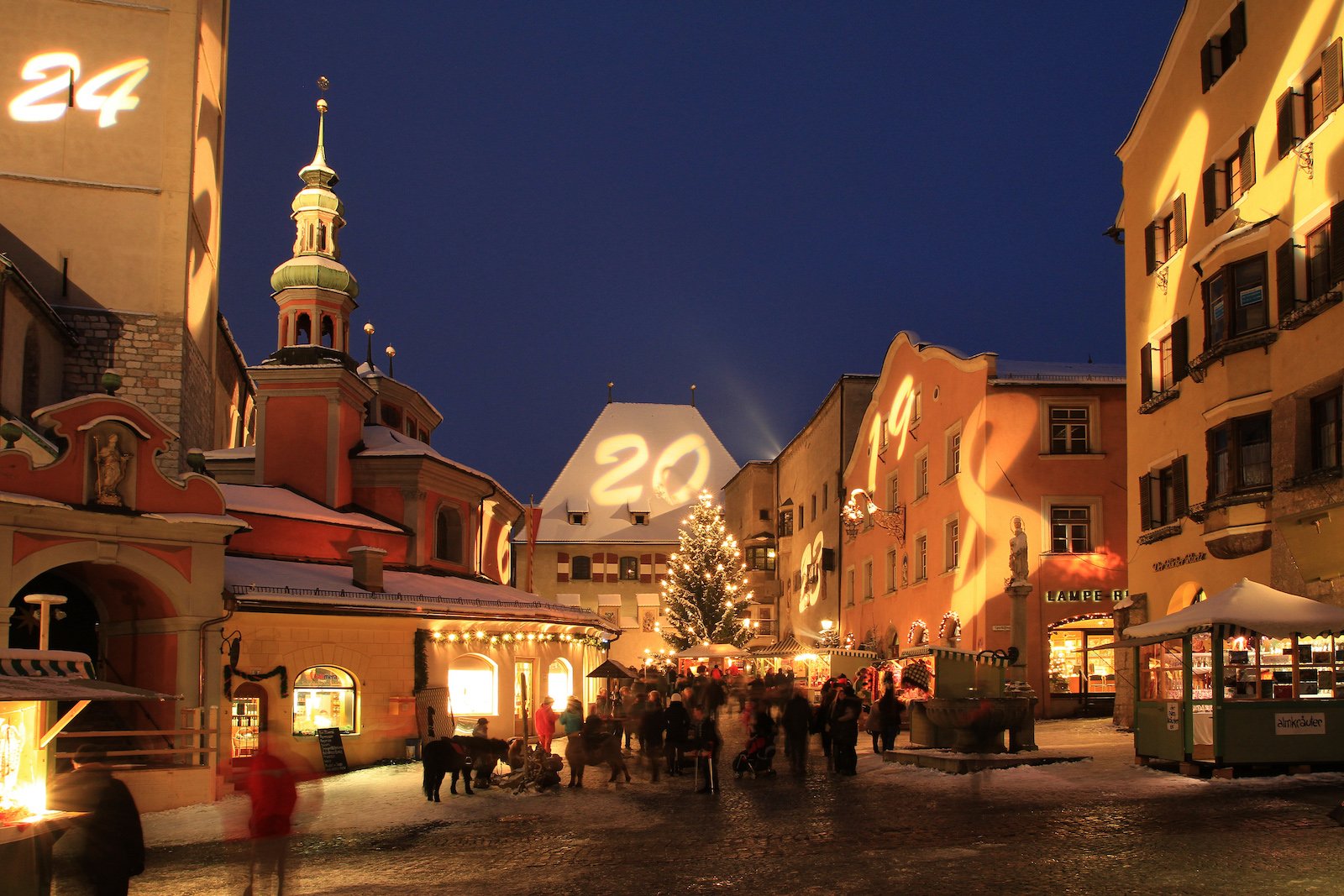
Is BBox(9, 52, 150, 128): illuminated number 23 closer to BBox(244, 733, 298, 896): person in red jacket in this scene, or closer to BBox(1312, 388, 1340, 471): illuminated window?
BBox(244, 733, 298, 896): person in red jacket

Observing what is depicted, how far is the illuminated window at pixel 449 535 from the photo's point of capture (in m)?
38.5

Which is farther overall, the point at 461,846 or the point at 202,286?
the point at 202,286

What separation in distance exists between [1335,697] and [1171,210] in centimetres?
1145

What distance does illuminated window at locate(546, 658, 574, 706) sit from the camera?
34.9 metres

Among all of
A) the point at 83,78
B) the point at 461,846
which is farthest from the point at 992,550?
the point at 83,78

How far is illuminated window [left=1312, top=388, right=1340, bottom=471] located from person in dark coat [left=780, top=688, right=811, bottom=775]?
8786 mm

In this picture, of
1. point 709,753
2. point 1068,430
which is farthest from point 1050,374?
point 709,753

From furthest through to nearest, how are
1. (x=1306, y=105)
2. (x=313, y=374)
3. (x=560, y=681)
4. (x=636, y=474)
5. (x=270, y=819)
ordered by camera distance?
(x=636, y=474), (x=313, y=374), (x=560, y=681), (x=1306, y=105), (x=270, y=819)

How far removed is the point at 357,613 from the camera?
90.3 ft

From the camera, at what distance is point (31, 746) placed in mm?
10383

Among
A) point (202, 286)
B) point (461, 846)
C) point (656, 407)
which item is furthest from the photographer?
point (656, 407)

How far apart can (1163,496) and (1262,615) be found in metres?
9.02

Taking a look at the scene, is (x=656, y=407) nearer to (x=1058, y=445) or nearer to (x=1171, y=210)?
(x=1058, y=445)

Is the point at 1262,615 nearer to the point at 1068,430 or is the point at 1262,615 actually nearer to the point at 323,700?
the point at 1068,430
